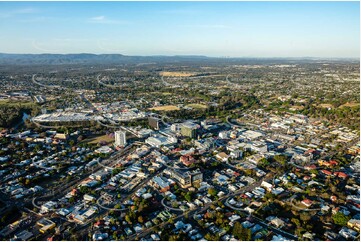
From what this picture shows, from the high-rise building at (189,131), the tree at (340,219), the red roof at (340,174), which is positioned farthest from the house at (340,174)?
the high-rise building at (189,131)

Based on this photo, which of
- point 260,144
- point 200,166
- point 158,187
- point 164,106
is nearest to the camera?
point 158,187

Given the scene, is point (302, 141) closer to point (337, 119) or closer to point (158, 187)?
point (337, 119)

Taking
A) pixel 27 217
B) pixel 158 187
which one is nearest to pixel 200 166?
pixel 158 187

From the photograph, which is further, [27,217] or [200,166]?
[200,166]

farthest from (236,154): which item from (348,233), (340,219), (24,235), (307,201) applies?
(24,235)

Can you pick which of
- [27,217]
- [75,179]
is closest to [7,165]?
[75,179]

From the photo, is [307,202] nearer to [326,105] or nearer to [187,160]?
[187,160]

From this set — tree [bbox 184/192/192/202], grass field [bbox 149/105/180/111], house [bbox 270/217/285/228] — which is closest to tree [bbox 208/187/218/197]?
tree [bbox 184/192/192/202]

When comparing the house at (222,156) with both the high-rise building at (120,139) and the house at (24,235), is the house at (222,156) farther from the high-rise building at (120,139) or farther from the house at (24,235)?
the house at (24,235)

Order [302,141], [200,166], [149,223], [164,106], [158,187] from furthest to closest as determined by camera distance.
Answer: [164,106] < [302,141] < [200,166] < [158,187] < [149,223]
